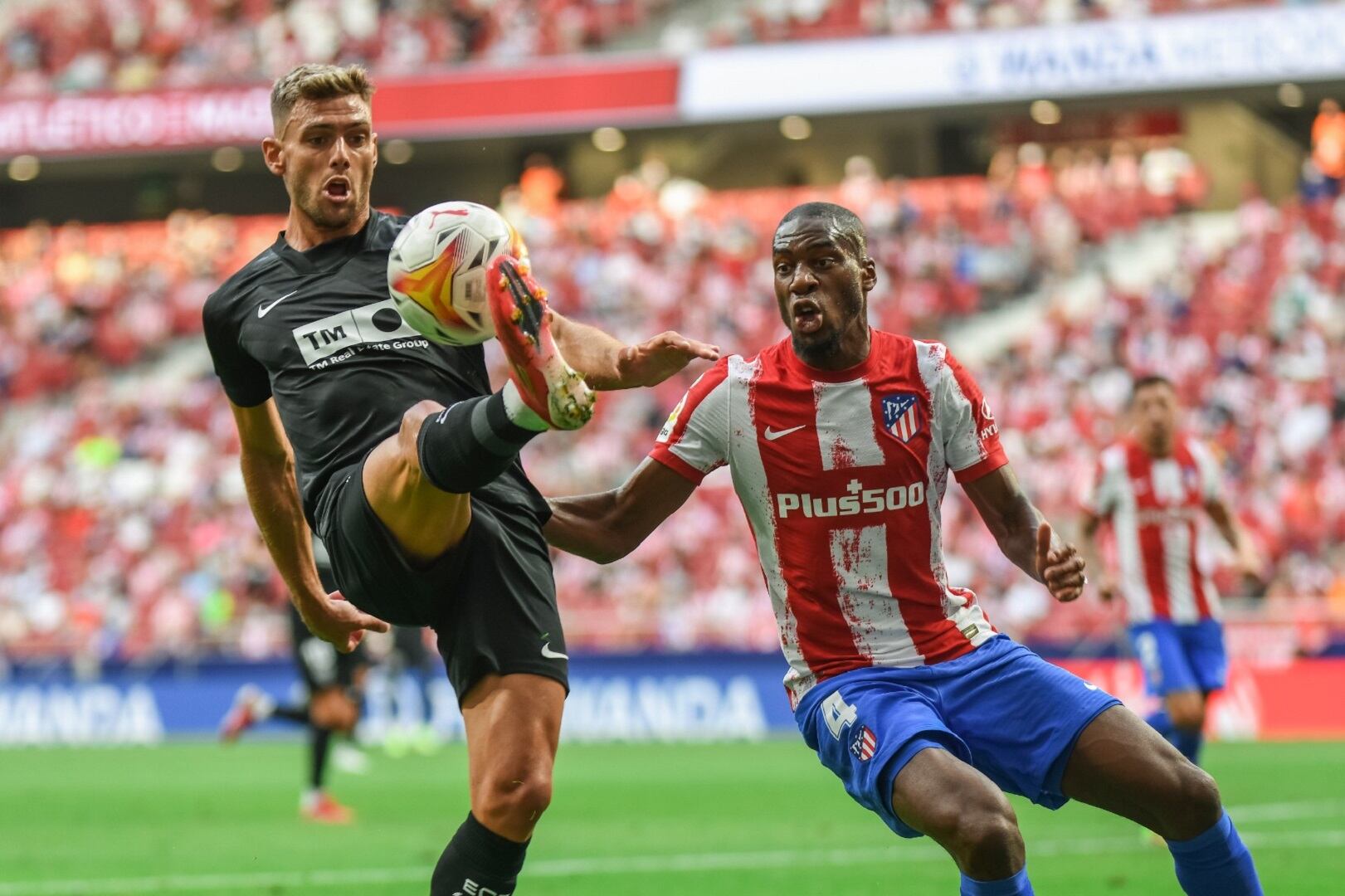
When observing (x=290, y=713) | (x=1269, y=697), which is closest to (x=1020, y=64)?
(x=1269, y=697)

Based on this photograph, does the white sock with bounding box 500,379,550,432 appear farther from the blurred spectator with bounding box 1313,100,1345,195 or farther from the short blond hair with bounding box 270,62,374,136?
the blurred spectator with bounding box 1313,100,1345,195

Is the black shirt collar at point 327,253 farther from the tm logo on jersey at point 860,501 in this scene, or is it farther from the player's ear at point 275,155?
the tm logo on jersey at point 860,501

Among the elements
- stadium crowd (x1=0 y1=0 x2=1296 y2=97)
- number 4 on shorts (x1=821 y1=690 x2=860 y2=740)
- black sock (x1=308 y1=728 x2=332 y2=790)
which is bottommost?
black sock (x1=308 y1=728 x2=332 y2=790)

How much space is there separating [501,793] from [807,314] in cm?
166

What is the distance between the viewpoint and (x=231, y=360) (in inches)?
222

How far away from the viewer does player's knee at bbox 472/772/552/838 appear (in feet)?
16.0

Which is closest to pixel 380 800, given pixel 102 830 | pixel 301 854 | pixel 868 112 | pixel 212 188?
pixel 102 830

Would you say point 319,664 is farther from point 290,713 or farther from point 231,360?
point 231,360

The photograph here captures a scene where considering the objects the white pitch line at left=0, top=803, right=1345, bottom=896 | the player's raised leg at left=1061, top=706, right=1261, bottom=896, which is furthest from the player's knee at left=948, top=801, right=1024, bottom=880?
the white pitch line at left=0, top=803, right=1345, bottom=896

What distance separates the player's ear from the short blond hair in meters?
0.05

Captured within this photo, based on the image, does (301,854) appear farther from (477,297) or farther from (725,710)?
(725,710)

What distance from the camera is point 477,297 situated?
4.84 metres

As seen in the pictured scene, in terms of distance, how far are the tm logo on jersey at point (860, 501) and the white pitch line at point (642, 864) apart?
4535 millimetres

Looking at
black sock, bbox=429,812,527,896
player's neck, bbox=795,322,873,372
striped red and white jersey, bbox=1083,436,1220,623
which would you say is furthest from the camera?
striped red and white jersey, bbox=1083,436,1220,623
